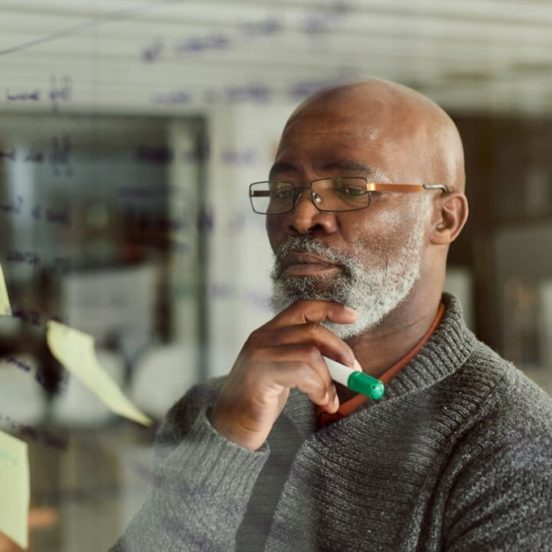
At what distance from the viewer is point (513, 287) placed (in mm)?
832

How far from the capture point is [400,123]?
23.0 inches

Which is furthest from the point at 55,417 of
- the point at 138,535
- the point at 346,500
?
the point at 346,500

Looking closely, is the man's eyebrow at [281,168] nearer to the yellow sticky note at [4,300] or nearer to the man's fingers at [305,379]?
the man's fingers at [305,379]

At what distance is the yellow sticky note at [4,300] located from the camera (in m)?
0.77

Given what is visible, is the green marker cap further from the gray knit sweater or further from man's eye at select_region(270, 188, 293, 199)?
man's eye at select_region(270, 188, 293, 199)

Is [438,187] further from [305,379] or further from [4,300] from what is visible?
[4,300]

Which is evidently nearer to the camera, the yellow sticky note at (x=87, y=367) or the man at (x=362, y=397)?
the man at (x=362, y=397)

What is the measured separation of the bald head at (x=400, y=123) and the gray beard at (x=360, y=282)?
4 cm

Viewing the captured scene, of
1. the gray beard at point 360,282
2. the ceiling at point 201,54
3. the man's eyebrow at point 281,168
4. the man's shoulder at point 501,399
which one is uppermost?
the ceiling at point 201,54

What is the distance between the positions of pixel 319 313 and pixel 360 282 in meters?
0.04

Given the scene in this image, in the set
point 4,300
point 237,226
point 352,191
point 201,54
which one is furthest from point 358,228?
point 4,300

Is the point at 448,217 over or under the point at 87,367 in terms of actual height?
over

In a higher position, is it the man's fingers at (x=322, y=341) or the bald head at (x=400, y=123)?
the bald head at (x=400, y=123)

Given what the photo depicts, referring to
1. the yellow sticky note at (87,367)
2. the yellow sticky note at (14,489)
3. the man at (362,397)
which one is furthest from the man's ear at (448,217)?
the yellow sticky note at (14,489)
